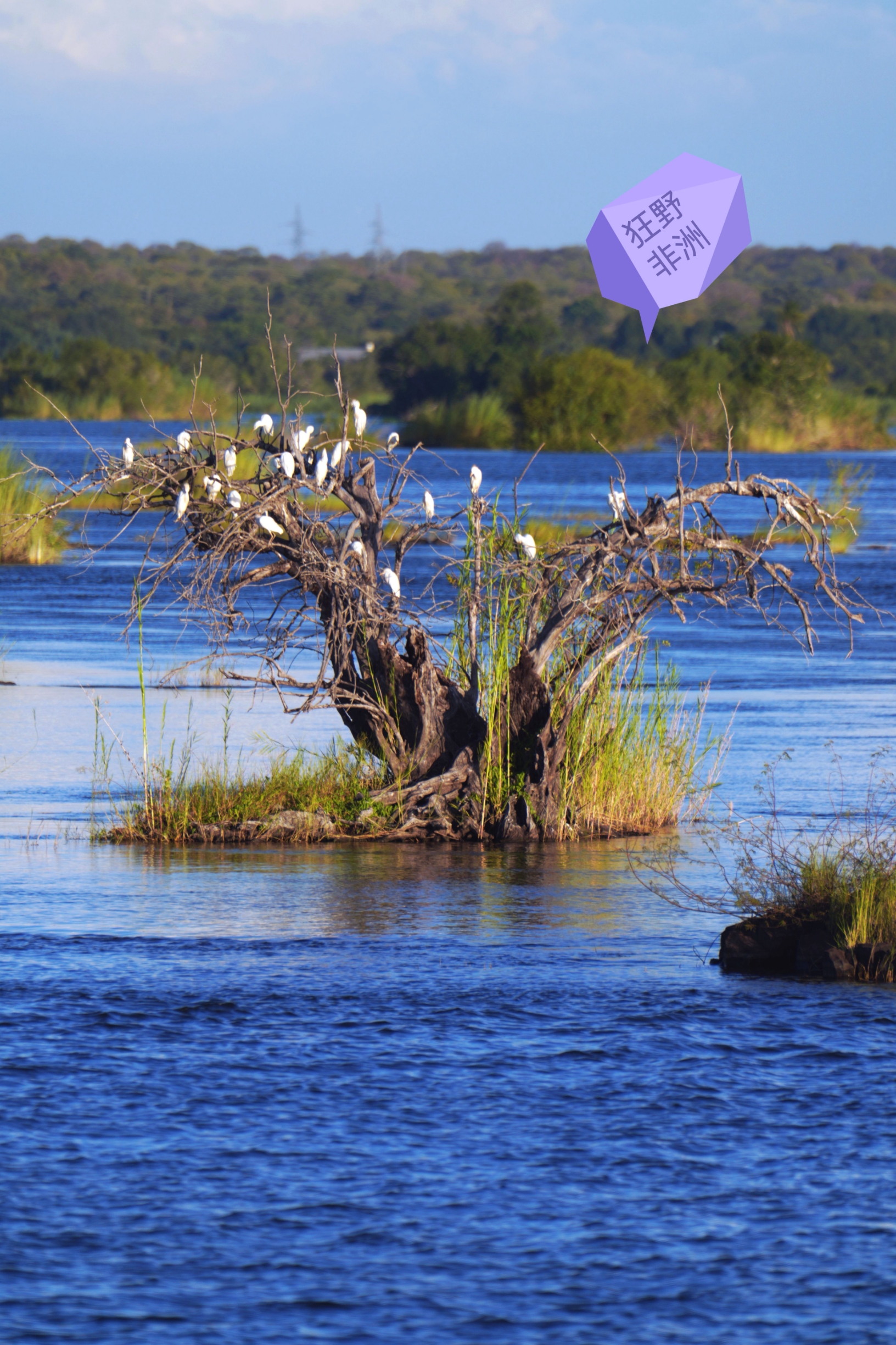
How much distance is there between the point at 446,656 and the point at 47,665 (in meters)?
8.91

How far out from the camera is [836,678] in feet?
66.7

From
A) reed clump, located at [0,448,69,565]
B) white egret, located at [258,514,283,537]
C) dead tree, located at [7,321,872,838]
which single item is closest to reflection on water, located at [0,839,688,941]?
dead tree, located at [7,321,872,838]

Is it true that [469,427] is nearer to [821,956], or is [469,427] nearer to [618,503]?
[618,503]

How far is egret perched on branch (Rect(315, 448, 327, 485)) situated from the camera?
34.7 ft

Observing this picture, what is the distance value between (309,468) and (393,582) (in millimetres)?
838

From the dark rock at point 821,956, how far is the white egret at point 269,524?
137 inches

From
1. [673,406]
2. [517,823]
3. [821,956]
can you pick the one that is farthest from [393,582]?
[673,406]

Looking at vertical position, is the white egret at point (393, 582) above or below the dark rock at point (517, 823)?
above

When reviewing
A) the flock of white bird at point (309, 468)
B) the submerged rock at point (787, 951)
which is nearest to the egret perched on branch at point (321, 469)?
the flock of white bird at point (309, 468)

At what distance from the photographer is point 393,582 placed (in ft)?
36.1

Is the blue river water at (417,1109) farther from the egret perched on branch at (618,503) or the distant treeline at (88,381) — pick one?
the distant treeline at (88,381)

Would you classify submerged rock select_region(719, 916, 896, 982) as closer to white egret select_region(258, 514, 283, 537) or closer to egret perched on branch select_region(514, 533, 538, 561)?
egret perched on branch select_region(514, 533, 538, 561)

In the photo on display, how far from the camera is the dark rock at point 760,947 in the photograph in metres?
8.75

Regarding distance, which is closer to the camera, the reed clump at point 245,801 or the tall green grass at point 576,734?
the tall green grass at point 576,734
